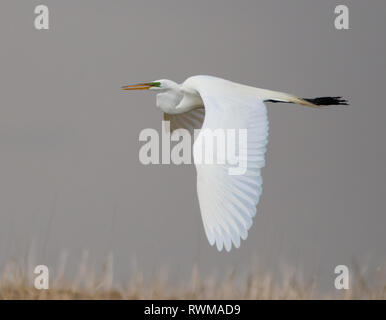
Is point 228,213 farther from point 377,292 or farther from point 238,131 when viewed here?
point 377,292

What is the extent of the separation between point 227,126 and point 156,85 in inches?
54.0

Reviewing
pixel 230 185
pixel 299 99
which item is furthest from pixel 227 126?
pixel 299 99

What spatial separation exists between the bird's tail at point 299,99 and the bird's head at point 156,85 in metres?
0.78

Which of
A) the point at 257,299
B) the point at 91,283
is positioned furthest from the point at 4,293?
the point at 257,299

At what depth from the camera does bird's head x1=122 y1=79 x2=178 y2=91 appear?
199 inches

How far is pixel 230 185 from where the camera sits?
346 centimetres

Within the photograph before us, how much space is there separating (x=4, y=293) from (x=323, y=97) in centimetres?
262

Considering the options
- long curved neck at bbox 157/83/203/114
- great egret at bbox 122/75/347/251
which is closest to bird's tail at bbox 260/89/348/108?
great egret at bbox 122/75/347/251

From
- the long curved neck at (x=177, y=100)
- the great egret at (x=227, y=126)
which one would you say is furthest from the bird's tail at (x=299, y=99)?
the long curved neck at (x=177, y=100)

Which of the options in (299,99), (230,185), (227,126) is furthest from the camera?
(299,99)

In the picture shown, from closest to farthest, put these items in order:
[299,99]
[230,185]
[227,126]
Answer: [230,185] → [227,126] → [299,99]

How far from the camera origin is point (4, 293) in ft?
14.9

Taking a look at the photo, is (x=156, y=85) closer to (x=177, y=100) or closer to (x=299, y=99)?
(x=177, y=100)

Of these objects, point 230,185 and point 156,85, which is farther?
point 156,85
